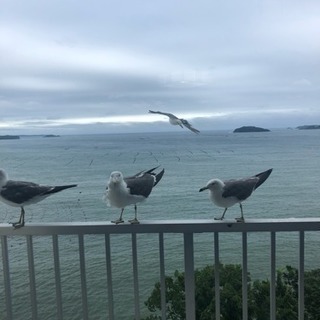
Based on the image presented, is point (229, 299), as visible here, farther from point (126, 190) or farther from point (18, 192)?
point (18, 192)

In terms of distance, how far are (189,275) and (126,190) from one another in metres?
0.53

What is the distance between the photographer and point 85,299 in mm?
1968

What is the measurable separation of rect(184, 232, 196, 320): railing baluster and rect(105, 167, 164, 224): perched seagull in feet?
0.89

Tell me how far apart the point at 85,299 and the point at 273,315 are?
95cm

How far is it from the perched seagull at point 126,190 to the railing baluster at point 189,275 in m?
0.27

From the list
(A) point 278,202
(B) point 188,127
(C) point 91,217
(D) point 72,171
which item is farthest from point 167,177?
(B) point 188,127

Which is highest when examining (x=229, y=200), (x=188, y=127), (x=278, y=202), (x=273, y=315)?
(x=188, y=127)

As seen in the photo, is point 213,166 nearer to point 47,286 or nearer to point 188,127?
point 47,286

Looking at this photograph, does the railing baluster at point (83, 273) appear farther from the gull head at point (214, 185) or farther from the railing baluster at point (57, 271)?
the gull head at point (214, 185)

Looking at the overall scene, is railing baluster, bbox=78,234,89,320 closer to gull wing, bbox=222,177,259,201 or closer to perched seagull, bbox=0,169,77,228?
perched seagull, bbox=0,169,77,228

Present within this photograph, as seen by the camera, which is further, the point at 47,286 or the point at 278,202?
the point at 278,202

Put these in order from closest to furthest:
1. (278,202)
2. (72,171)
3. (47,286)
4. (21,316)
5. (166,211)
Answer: (21,316) < (47,286) < (166,211) < (278,202) < (72,171)

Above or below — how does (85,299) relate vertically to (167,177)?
above

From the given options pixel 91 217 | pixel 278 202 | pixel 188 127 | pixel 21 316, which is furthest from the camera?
pixel 278 202
